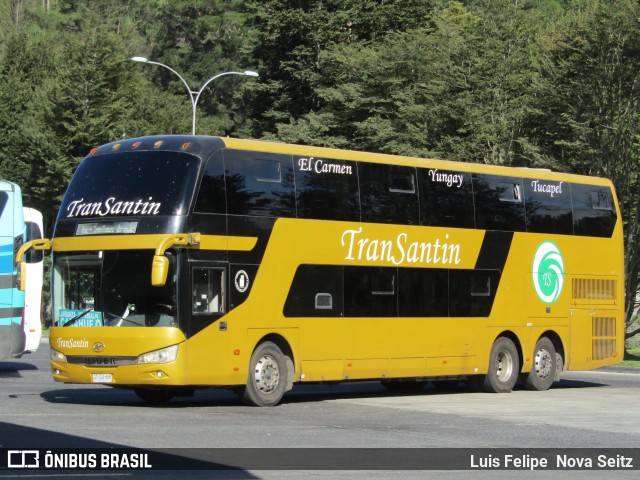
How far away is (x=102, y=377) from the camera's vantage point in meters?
19.0

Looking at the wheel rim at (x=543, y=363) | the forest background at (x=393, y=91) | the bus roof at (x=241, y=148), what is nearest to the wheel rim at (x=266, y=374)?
the bus roof at (x=241, y=148)

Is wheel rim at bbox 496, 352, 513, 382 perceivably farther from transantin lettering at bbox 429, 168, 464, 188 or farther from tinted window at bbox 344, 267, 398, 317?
transantin lettering at bbox 429, 168, 464, 188

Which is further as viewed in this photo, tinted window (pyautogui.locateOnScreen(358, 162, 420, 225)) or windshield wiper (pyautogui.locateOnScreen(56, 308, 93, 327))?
tinted window (pyautogui.locateOnScreen(358, 162, 420, 225))

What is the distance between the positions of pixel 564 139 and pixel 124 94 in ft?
89.8

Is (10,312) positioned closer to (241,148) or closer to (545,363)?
(241,148)

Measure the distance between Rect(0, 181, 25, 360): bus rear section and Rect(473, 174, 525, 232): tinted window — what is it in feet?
29.3

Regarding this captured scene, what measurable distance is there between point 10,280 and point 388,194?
7991mm

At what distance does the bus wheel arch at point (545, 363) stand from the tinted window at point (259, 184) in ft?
22.9

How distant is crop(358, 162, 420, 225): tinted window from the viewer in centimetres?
2178

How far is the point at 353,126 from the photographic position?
58719 millimetres

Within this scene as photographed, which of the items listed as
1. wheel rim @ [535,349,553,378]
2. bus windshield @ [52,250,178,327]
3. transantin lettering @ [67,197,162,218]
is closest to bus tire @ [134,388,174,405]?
Answer: bus windshield @ [52,250,178,327]

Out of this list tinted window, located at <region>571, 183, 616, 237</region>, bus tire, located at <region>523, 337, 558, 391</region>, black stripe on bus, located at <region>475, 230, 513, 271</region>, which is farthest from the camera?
tinted window, located at <region>571, 183, 616, 237</region>

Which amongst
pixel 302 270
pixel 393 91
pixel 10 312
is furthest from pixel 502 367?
pixel 393 91

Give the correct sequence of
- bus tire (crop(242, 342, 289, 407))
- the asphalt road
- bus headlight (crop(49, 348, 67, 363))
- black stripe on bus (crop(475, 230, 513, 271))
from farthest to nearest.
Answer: black stripe on bus (crop(475, 230, 513, 271)), bus tire (crop(242, 342, 289, 407)), bus headlight (crop(49, 348, 67, 363)), the asphalt road
